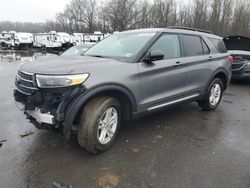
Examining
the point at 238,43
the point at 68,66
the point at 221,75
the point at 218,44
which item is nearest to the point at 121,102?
the point at 68,66

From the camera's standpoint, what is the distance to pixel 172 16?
38812mm

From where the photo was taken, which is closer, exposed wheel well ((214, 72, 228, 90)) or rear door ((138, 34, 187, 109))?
rear door ((138, 34, 187, 109))

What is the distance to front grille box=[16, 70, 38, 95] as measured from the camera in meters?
2.94

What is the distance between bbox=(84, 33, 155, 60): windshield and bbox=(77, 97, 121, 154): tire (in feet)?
2.73

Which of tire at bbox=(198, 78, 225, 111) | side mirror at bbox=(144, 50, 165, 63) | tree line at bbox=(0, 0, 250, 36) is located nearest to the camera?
side mirror at bbox=(144, 50, 165, 63)

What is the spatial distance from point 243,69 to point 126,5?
38232 millimetres

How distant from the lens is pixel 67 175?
283 centimetres

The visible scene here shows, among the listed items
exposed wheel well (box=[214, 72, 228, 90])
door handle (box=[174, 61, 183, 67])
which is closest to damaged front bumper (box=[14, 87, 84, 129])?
door handle (box=[174, 61, 183, 67])

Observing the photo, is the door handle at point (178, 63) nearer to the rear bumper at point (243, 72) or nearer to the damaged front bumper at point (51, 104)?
the damaged front bumper at point (51, 104)

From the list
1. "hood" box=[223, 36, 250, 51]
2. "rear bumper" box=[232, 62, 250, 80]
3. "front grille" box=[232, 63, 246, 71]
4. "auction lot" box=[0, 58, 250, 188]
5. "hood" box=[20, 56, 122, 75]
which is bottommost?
"auction lot" box=[0, 58, 250, 188]

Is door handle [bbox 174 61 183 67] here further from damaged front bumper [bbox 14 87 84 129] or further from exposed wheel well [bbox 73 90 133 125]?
damaged front bumper [bbox 14 87 84 129]

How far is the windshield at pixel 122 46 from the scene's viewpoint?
374 cm

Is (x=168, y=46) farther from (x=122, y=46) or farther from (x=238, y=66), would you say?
(x=238, y=66)

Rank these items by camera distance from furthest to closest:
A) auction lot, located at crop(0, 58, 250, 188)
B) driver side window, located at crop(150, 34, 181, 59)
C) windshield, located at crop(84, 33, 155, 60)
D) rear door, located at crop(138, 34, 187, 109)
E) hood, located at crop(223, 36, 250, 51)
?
hood, located at crop(223, 36, 250, 51), driver side window, located at crop(150, 34, 181, 59), windshield, located at crop(84, 33, 155, 60), rear door, located at crop(138, 34, 187, 109), auction lot, located at crop(0, 58, 250, 188)
